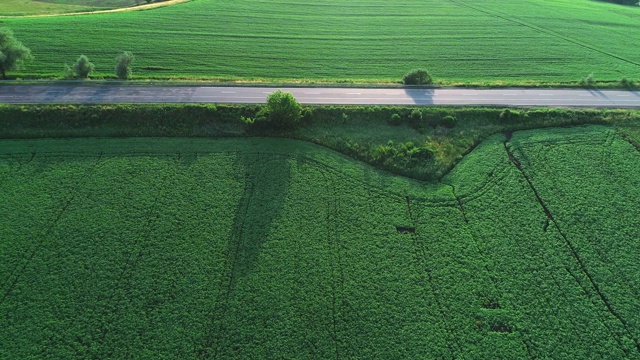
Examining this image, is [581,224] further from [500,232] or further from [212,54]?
[212,54]

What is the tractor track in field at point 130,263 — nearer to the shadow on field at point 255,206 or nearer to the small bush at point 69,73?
the shadow on field at point 255,206

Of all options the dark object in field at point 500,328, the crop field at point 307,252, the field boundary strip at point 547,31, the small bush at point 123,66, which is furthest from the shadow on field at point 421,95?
the small bush at point 123,66

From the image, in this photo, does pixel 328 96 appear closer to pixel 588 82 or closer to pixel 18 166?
pixel 18 166

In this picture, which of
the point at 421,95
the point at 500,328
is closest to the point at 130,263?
the point at 500,328

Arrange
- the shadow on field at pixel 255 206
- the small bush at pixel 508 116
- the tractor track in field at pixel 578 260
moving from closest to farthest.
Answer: the tractor track in field at pixel 578 260 < the shadow on field at pixel 255 206 < the small bush at pixel 508 116

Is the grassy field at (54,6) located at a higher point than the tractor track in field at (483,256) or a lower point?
higher

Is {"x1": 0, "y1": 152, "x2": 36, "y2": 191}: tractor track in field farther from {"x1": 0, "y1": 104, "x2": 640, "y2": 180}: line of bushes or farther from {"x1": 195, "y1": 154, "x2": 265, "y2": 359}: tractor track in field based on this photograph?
{"x1": 195, "y1": 154, "x2": 265, "y2": 359}: tractor track in field

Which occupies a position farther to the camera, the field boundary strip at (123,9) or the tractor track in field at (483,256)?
the field boundary strip at (123,9)
